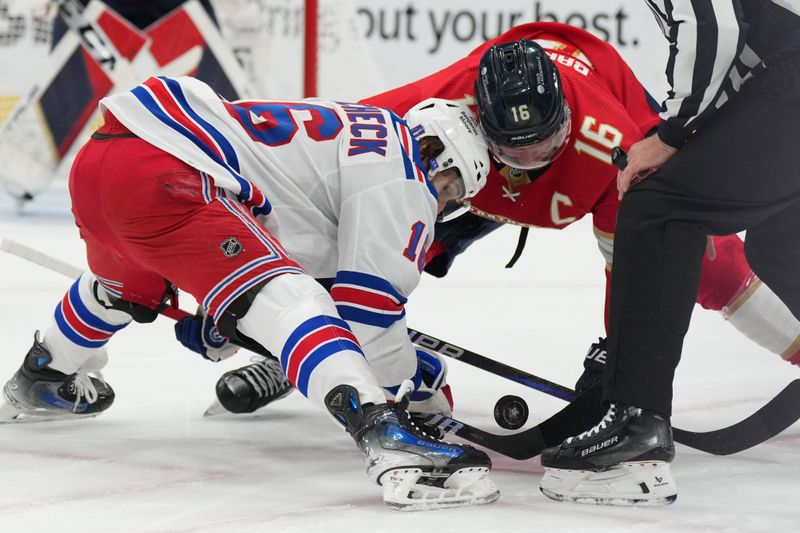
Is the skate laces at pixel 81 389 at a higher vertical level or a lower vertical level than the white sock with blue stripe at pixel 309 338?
lower

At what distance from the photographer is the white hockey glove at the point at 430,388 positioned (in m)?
2.24

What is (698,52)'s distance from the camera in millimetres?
1652

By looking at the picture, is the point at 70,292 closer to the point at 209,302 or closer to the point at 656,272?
the point at 209,302

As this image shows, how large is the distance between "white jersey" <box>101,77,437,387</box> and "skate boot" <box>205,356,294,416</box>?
0.45 metres

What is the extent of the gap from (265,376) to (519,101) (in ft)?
2.68

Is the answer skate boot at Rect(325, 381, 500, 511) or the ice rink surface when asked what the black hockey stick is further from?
skate boot at Rect(325, 381, 500, 511)

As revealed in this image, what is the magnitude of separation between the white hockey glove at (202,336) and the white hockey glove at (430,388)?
1.27ft

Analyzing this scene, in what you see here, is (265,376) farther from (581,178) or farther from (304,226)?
(581,178)

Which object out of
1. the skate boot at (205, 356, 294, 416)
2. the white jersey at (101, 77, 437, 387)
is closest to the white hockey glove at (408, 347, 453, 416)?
the white jersey at (101, 77, 437, 387)

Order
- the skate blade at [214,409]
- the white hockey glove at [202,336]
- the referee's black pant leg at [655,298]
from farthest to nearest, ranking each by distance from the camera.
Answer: the skate blade at [214,409], the white hockey glove at [202,336], the referee's black pant leg at [655,298]

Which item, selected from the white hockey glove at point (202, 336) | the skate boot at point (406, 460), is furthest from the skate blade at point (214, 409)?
the skate boot at point (406, 460)

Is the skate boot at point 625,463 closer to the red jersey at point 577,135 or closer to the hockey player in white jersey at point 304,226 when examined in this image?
the hockey player in white jersey at point 304,226

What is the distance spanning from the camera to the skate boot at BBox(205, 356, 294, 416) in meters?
2.42

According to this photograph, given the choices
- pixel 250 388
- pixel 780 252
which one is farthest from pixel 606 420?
pixel 250 388
